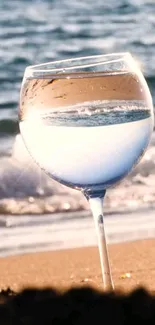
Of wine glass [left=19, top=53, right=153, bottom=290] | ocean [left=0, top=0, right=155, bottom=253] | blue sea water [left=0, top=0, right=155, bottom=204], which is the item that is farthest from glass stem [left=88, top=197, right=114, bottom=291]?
blue sea water [left=0, top=0, right=155, bottom=204]

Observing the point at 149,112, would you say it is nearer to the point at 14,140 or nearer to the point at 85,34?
the point at 14,140

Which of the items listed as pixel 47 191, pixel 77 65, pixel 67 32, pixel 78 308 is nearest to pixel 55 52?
pixel 67 32

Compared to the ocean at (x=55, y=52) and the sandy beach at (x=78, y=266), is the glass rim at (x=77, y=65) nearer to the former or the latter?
the sandy beach at (x=78, y=266)

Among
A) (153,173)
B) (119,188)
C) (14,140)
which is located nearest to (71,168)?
(119,188)

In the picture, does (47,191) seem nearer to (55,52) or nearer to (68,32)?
(55,52)

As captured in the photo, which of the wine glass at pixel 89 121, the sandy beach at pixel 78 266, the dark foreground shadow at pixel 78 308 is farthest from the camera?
the sandy beach at pixel 78 266

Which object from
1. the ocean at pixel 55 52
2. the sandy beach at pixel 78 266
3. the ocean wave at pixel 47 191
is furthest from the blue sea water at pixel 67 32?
the sandy beach at pixel 78 266
